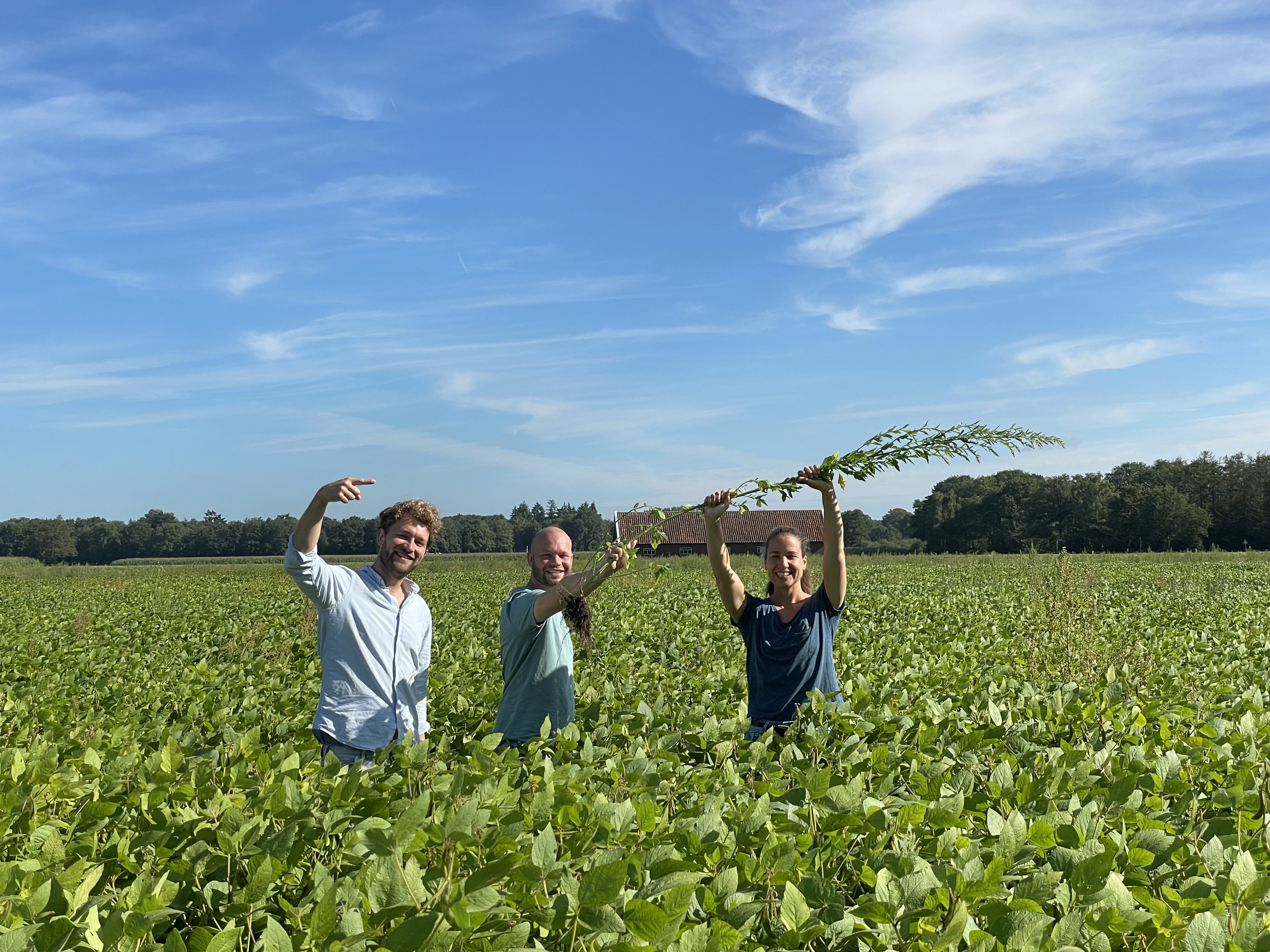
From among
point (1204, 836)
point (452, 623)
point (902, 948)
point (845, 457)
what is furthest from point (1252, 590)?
point (902, 948)

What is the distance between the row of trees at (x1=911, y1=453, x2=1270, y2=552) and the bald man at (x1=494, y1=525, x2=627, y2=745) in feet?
193

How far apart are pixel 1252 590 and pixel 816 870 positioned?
50.2ft

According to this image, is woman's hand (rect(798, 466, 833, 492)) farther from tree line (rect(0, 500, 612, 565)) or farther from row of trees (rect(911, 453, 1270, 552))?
tree line (rect(0, 500, 612, 565))

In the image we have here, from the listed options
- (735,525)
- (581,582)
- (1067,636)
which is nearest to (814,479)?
(581,582)

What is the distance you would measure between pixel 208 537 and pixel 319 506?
10699cm

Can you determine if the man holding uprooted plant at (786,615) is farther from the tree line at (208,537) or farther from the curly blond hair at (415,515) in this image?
the tree line at (208,537)

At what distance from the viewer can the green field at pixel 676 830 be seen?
61.7 inches

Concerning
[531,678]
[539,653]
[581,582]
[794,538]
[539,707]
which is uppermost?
[794,538]

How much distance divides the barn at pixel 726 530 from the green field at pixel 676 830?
818 mm

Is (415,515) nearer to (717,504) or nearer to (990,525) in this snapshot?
(717,504)

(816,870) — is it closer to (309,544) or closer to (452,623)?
(309,544)

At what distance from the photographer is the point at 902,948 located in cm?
163

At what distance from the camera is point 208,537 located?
100m

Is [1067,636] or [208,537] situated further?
[208,537]
